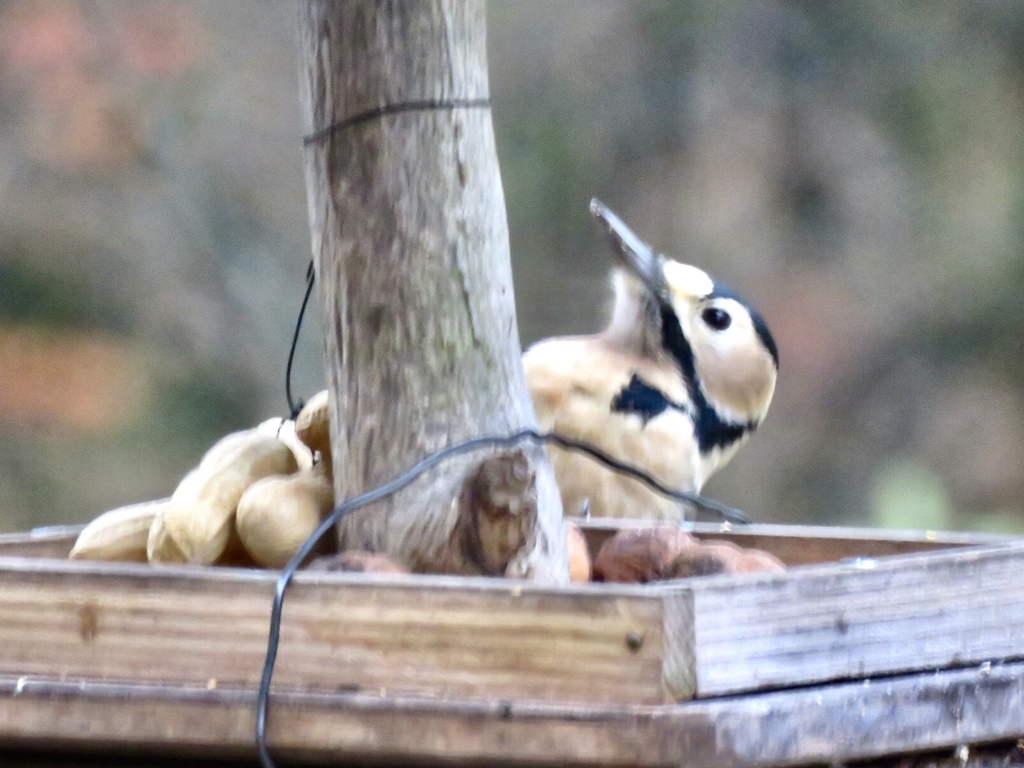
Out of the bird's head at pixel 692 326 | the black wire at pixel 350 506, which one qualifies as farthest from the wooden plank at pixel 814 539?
the bird's head at pixel 692 326

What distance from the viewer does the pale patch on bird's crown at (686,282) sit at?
2422 millimetres

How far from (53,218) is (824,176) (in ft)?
8.81

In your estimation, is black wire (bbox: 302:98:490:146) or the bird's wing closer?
black wire (bbox: 302:98:490:146)

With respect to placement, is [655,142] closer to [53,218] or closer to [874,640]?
[53,218]

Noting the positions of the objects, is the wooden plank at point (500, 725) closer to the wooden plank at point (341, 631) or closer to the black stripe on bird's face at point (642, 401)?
the wooden plank at point (341, 631)

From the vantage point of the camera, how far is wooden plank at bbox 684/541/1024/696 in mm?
1110

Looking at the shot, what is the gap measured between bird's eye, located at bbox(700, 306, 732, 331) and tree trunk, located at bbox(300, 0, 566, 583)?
3.48ft

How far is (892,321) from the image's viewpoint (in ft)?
18.1

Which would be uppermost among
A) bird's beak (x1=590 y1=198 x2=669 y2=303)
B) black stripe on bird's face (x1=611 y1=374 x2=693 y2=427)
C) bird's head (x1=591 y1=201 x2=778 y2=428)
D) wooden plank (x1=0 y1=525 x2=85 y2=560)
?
bird's beak (x1=590 y1=198 x2=669 y2=303)

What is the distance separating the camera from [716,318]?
2428 mm

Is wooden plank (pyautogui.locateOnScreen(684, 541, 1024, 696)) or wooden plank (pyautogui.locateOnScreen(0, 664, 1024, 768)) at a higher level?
wooden plank (pyautogui.locateOnScreen(684, 541, 1024, 696))

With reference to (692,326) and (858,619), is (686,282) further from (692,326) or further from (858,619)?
(858,619)

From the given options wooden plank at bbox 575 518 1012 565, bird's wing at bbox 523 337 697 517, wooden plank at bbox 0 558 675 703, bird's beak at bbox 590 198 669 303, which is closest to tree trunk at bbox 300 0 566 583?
wooden plank at bbox 0 558 675 703

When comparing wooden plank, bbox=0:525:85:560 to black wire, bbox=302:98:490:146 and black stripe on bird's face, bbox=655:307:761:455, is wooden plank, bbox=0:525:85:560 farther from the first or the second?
black stripe on bird's face, bbox=655:307:761:455
